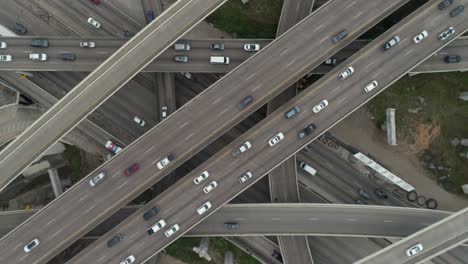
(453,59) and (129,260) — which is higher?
(453,59)

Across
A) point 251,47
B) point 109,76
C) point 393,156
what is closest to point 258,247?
point 393,156

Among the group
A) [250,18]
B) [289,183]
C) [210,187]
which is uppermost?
[250,18]

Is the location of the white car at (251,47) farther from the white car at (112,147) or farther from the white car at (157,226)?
the white car at (157,226)

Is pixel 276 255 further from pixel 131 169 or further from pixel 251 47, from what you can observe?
pixel 251 47

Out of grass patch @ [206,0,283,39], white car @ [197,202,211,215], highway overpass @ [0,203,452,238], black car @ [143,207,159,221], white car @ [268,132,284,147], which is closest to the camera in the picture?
white car @ [197,202,211,215]

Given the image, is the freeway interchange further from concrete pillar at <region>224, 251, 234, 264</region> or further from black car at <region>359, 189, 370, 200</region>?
black car at <region>359, 189, 370, 200</region>

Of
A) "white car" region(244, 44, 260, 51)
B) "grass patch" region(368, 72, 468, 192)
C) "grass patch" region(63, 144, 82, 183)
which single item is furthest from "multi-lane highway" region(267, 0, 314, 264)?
"grass patch" region(63, 144, 82, 183)
